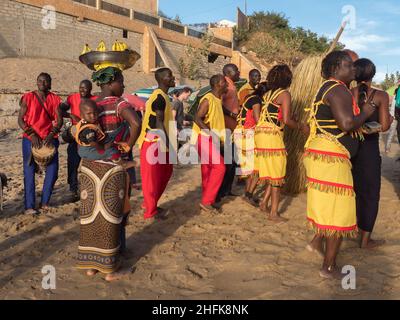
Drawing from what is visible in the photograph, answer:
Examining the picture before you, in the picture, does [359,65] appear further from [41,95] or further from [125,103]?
[41,95]

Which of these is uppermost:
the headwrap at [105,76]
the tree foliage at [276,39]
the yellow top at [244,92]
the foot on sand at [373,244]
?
the tree foliage at [276,39]

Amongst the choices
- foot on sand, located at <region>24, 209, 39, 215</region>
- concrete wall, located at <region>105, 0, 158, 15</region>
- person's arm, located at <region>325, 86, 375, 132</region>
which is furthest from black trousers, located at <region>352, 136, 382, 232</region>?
concrete wall, located at <region>105, 0, 158, 15</region>

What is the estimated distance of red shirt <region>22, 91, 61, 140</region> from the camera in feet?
14.7

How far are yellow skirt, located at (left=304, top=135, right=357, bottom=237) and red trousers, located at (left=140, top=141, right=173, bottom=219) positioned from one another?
1.95 meters

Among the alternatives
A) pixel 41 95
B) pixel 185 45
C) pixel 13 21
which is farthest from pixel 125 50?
pixel 185 45

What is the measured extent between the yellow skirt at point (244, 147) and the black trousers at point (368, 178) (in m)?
1.92

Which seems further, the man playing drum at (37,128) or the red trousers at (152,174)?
the man playing drum at (37,128)

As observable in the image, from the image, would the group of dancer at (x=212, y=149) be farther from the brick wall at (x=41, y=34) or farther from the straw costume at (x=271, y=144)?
the brick wall at (x=41, y=34)

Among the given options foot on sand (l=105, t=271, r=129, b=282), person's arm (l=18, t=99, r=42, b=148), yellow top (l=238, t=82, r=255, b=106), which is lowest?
foot on sand (l=105, t=271, r=129, b=282)

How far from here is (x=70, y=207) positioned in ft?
16.2

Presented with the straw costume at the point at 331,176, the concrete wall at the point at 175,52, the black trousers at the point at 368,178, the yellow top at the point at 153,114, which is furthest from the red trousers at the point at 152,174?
the concrete wall at the point at 175,52

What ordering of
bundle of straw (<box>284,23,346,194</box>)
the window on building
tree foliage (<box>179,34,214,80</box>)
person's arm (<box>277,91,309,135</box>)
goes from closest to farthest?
person's arm (<box>277,91,309,135</box>) < bundle of straw (<box>284,23,346,194</box>) < the window on building < tree foliage (<box>179,34,214,80</box>)

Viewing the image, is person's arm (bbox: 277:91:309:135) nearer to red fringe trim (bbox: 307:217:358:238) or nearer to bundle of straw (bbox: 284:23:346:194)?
bundle of straw (bbox: 284:23:346:194)

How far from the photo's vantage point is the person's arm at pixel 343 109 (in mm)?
2697
